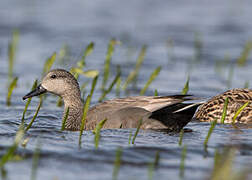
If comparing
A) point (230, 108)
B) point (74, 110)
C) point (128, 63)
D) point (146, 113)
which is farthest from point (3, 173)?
point (128, 63)

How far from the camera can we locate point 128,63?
1426 centimetres

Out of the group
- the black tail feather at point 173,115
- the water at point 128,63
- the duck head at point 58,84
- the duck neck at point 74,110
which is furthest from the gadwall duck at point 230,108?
the duck head at point 58,84

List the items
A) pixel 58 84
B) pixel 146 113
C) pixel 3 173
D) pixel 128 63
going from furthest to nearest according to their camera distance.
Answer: pixel 128 63
pixel 58 84
pixel 146 113
pixel 3 173

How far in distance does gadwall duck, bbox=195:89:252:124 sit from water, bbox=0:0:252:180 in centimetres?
43

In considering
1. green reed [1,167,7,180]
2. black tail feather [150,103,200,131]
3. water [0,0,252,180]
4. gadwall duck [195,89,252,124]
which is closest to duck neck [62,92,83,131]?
water [0,0,252,180]

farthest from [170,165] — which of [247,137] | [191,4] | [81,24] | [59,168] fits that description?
[191,4]

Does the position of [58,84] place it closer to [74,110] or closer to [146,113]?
[74,110]

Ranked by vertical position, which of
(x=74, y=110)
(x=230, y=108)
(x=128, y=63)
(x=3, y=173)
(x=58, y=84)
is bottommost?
(x=3, y=173)

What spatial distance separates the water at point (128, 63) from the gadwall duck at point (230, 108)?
1.41 feet

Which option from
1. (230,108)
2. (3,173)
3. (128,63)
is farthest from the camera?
(128,63)

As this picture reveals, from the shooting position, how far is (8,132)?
8234 millimetres

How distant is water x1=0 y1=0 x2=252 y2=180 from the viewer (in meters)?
6.82

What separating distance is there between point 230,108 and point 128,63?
16.6 ft

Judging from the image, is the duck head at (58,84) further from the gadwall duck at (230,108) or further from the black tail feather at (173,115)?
the gadwall duck at (230,108)
